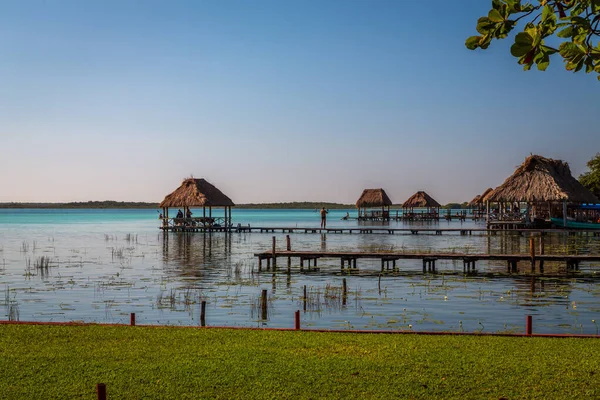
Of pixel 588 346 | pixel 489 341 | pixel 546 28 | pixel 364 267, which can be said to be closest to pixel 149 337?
pixel 489 341

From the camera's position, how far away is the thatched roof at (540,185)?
4478cm

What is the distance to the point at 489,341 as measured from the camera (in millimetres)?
9961

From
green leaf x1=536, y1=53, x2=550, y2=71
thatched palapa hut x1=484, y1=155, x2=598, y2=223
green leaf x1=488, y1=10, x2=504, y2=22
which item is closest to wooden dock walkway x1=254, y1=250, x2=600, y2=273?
green leaf x1=536, y1=53, x2=550, y2=71

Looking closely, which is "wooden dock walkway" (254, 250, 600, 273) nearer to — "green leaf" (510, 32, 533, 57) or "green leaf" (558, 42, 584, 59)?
"green leaf" (558, 42, 584, 59)

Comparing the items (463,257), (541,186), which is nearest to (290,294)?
(463,257)

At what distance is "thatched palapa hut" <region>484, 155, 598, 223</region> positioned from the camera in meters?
44.7

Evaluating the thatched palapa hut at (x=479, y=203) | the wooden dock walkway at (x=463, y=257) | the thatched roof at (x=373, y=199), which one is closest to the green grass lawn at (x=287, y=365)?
the wooden dock walkway at (x=463, y=257)

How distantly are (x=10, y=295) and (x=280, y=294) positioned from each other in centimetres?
774

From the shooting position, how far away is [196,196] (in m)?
52.8

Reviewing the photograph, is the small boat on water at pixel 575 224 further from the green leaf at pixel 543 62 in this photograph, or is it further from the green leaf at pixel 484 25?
the green leaf at pixel 484 25

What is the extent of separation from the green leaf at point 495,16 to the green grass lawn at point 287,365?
452 cm

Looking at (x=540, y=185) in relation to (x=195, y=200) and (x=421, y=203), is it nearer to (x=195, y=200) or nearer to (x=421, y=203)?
(x=195, y=200)

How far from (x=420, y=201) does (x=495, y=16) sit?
249 feet

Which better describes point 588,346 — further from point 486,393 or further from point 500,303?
point 500,303
